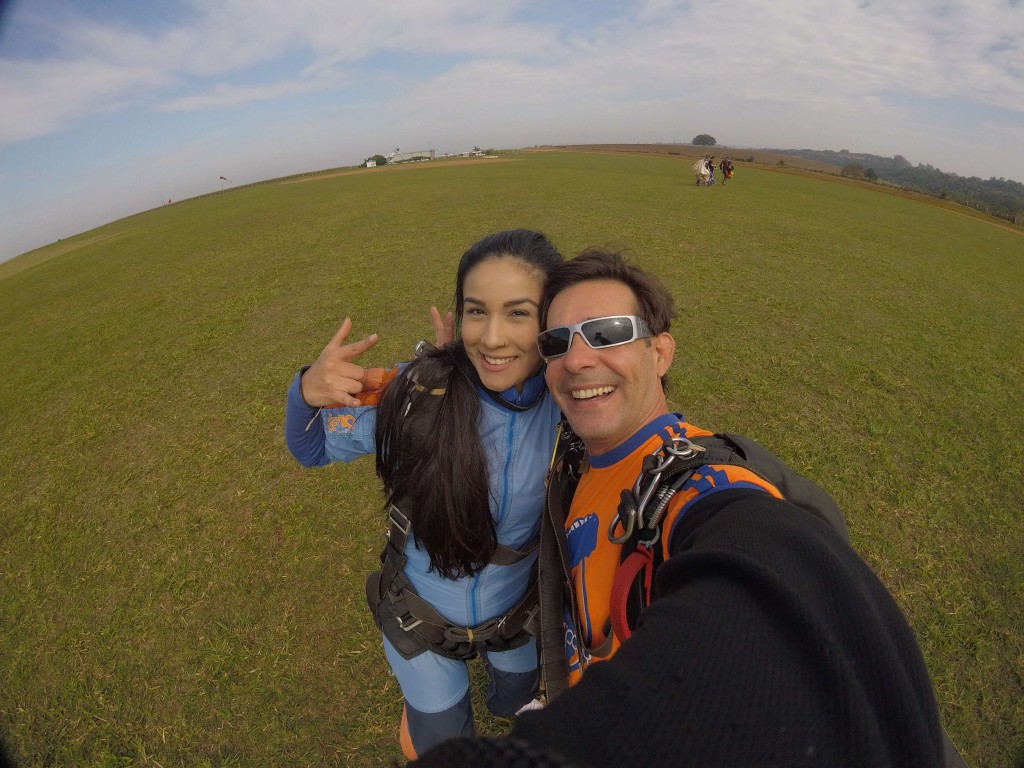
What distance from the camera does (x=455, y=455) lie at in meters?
1.75

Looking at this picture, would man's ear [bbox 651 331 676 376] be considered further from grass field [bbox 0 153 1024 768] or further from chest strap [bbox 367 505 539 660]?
grass field [bbox 0 153 1024 768]

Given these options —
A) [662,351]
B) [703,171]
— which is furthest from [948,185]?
[662,351]

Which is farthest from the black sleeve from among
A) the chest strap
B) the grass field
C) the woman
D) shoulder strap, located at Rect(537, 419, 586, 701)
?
the grass field

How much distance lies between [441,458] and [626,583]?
0.85 meters

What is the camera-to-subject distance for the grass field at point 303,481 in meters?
2.85

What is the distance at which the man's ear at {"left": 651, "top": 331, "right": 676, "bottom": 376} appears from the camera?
1.82 meters

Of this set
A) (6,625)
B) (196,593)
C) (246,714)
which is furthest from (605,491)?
(6,625)

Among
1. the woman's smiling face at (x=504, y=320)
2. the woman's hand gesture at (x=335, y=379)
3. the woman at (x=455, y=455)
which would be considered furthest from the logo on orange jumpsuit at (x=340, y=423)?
the woman's smiling face at (x=504, y=320)

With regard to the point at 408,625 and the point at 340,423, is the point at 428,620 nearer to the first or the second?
the point at 408,625

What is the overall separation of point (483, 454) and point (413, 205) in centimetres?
2179

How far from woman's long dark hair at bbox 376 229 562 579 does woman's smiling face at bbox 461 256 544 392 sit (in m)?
0.06

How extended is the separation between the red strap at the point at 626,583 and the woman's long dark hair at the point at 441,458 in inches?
27.3

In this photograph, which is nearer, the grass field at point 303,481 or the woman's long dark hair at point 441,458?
the woman's long dark hair at point 441,458

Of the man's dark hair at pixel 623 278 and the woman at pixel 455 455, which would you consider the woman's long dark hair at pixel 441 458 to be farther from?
the man's dark hair at pixel 623 278
